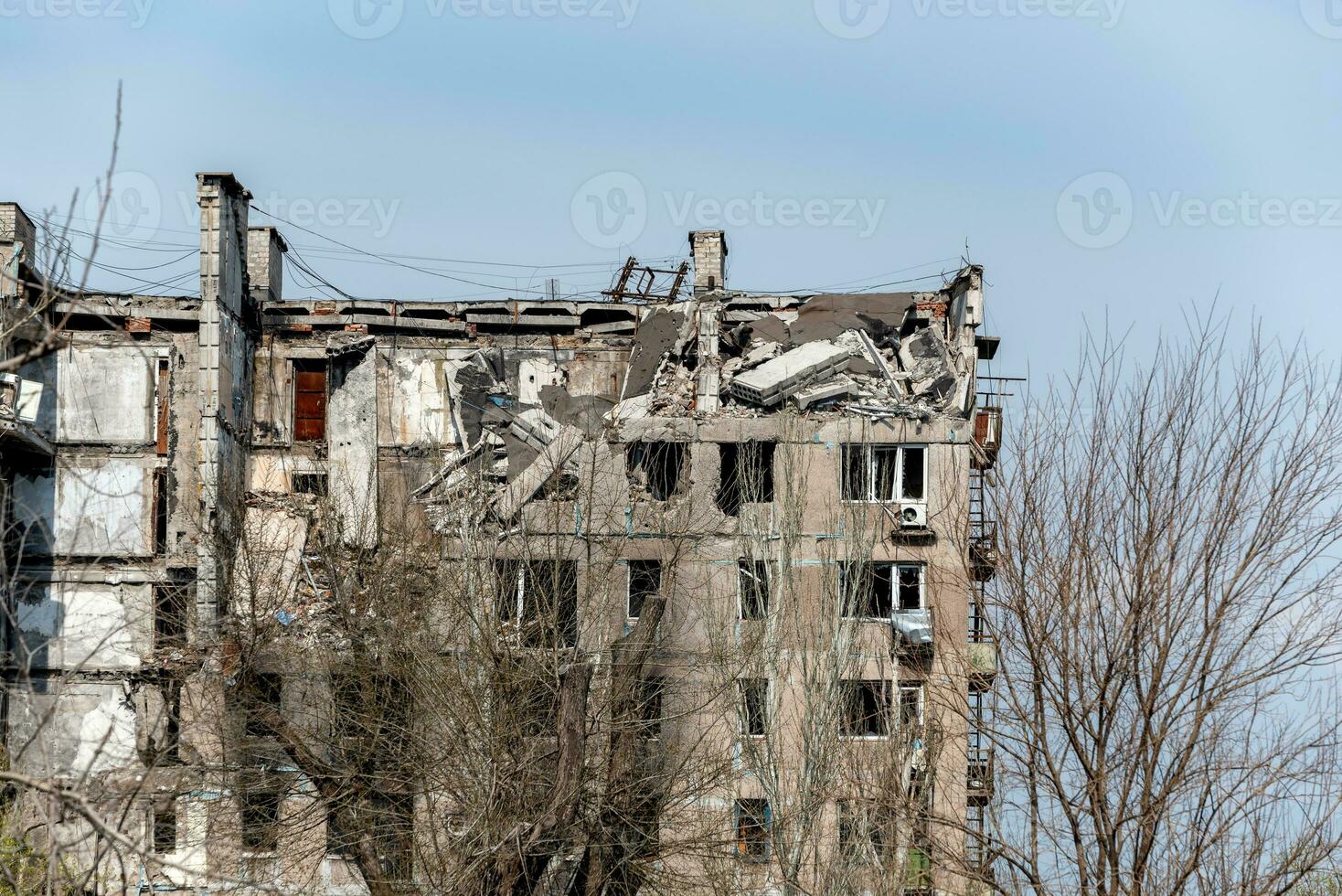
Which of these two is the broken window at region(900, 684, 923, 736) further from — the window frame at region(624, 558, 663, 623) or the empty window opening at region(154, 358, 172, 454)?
the empty window opening at region(154, 358, 172, 454)

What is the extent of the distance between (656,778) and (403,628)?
5.20m

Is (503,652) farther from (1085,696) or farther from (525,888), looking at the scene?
(1085,696)

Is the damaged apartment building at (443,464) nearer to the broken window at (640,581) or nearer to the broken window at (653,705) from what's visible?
the broken window at (640,581)

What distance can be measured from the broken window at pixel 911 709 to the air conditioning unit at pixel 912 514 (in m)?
2.91

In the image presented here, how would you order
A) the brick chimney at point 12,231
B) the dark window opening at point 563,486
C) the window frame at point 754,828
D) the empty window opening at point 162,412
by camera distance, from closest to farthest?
1. the window frame at point 754,828
2. the dark window opening at point 563,486
3. the brick chimney at point 12,231
4. the empty window opening at point 162,412

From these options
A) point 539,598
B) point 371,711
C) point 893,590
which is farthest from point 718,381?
point 371,711

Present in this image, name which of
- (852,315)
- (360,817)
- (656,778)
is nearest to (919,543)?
(852,315)

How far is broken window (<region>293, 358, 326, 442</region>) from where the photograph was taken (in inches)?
1259

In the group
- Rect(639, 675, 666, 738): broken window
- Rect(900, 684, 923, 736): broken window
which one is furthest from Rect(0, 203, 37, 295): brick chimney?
Rect(900, 684, 923, 736): broken window

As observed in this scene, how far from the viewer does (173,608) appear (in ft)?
101

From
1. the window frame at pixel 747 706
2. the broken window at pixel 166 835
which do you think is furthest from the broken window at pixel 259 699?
the window frame at pixel 747 706

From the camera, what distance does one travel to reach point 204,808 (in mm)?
27062

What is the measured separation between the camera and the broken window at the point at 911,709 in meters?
22.2

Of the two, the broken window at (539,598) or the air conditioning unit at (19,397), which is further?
the air conditioning unit at (19,397)
